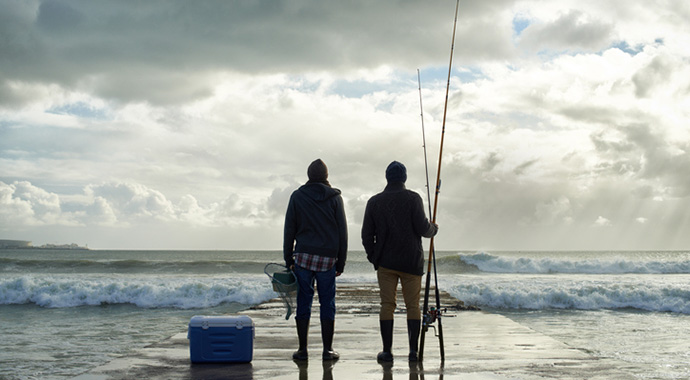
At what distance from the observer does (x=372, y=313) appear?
9117 mm

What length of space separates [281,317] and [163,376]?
4.36 metres

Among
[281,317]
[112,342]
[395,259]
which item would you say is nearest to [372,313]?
[281,317]

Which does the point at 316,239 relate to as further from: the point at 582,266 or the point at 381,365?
the point at 582,266

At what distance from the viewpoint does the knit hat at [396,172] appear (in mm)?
4492

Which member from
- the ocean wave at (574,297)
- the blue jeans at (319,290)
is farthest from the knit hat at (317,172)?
the ocean wave at (574,297)

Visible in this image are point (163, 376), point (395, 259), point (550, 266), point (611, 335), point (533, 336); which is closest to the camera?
point (163, 376)

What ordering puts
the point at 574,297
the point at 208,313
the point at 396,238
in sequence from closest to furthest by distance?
the point at 396,238 < the point at 208,313 < the point at 574,297

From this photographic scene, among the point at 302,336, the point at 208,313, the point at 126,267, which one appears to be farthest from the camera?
the point at 126,267

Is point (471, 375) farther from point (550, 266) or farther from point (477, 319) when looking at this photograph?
point (550, 266)

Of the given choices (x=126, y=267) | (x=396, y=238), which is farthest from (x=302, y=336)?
(x=126, y=267)

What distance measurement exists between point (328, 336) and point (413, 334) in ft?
2.26

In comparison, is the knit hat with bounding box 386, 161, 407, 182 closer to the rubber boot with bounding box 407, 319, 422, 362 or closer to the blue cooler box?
the rubber boot with bounding box 407, 319, 422, 362

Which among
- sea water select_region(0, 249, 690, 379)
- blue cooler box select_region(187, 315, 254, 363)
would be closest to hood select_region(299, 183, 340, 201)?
blue cooler box select_region(187, 315, 254, 363)

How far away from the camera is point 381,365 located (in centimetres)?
454
